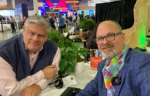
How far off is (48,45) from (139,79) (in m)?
0.98

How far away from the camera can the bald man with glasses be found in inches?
33.0

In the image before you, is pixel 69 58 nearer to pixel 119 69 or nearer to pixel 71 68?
pixel 71 68

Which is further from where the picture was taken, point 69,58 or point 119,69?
point 69,58

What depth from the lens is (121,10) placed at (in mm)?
4906

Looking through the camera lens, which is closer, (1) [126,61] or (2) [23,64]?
(1) [126,61]

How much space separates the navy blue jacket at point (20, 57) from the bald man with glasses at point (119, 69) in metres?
0.52

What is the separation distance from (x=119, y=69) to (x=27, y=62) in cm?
85

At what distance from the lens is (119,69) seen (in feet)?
3.10

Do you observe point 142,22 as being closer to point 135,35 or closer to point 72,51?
point 135,35

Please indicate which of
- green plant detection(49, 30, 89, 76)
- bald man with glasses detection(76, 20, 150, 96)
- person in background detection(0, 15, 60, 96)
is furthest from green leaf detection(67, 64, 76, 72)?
bald man with glasses detection(76, 20, 150, 96)

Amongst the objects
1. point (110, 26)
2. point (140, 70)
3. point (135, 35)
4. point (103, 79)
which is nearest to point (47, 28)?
point (110, 26)

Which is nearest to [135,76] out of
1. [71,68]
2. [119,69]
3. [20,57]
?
[119,69]

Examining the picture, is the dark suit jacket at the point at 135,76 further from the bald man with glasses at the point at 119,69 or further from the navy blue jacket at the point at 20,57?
the navy blue jacket at the point at 20,57

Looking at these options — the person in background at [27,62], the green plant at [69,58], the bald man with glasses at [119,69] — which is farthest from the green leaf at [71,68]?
the bald man with glasses at [119,69]
